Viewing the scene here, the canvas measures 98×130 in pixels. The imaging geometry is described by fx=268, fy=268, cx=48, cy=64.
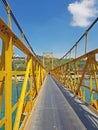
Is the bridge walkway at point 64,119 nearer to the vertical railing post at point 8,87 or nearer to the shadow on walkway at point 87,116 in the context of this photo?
the shadow on walkway at point 87,116

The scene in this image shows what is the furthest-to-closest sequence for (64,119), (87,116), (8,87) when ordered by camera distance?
(87,116) → (64,119) → (8,87)

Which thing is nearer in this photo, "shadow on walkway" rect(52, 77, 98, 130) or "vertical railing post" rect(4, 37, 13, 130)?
"vertical railing post" rect(4, 37, 13, 130)

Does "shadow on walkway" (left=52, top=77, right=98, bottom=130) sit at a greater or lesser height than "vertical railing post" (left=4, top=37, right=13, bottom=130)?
lesser

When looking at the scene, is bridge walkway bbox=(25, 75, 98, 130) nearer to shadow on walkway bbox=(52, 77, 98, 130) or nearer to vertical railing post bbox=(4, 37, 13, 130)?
shadow on walkway bbox=(52, 77, 98, 130)

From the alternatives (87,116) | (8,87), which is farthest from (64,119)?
(8,87)

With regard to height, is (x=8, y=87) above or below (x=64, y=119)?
above

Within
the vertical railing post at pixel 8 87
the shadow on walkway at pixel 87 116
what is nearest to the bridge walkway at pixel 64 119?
the shadow on walkway at pixel 87 116

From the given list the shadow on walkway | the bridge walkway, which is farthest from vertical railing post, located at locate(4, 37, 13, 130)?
the shadow on walkway

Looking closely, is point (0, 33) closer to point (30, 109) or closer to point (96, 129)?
point (96, 129)

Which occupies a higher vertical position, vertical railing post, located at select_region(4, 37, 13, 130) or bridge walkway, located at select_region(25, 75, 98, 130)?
vertical railing post, located at select_region(4, 37, 13, 130)

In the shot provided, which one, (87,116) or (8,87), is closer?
(8,87)

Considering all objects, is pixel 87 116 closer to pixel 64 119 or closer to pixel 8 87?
pixel 64 119

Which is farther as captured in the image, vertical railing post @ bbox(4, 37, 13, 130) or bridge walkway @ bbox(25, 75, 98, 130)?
bridge walkway @ bbox(25, 75, 98, 130)

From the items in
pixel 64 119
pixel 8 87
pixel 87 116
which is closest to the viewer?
pixel 8 87
